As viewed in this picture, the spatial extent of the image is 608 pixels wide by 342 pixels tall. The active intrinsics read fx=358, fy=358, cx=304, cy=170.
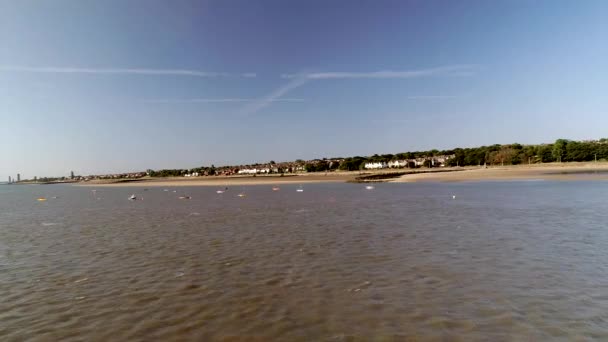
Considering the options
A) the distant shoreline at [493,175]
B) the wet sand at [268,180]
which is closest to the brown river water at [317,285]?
the distant shoreline at [493,175]

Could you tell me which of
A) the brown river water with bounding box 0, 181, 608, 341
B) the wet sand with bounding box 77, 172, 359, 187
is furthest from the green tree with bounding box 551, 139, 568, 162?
the brown river water with bounding box 0, 181, 608, 341

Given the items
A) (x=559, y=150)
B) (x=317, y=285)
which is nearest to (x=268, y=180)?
(x=559, y=150)

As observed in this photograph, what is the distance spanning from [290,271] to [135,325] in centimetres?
460

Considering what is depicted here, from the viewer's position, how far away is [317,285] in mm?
9203

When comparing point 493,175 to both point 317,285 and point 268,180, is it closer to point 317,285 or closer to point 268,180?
point 268,180

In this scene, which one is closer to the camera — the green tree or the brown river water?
the brown river water

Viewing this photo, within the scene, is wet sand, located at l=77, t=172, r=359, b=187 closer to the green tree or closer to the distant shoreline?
the distant shoreline

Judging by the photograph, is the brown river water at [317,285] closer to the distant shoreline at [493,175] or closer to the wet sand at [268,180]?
the distant shoreline at [493,175]

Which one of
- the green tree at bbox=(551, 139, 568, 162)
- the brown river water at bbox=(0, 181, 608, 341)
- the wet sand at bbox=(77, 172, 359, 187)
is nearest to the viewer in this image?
the brown river water at bbox=(0, 181, 608, 341)

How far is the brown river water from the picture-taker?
666cm

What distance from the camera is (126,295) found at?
888 centimetres

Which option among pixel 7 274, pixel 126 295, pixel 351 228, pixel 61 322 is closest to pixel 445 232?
pixel 351 228

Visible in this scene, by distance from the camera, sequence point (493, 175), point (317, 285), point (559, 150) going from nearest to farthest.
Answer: point (317, 285) < point (493, 175) < point (559, 150)

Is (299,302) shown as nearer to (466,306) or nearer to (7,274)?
(466,306)
